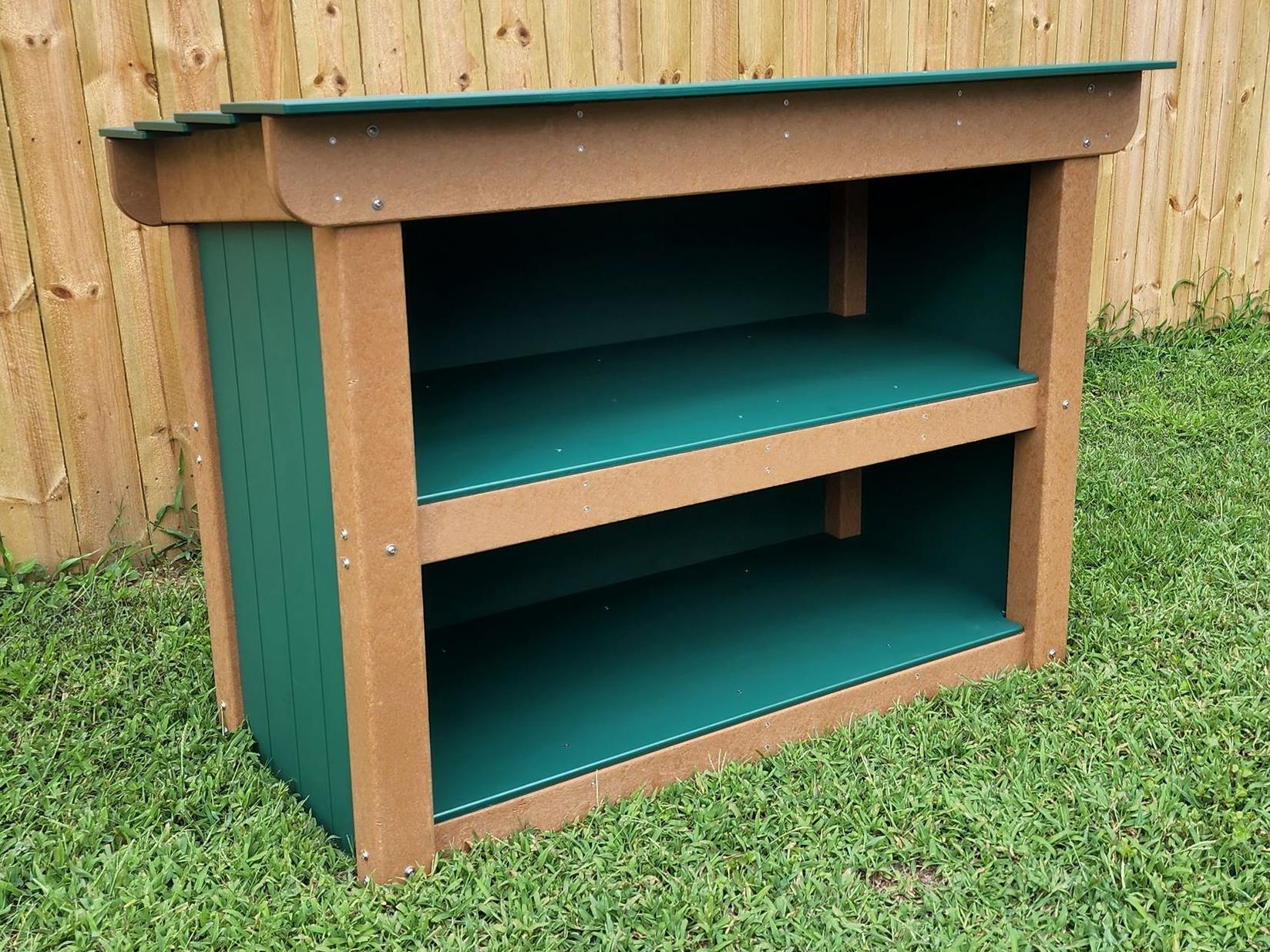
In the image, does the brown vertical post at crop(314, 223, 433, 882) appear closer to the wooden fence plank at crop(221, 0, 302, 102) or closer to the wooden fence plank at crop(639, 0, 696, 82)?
the wooden fence plank at crop(221, 0, 302, 102)

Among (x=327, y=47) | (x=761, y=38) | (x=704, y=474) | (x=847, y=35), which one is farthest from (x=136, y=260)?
(x=847, y=35)

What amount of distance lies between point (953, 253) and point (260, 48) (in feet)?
6.07

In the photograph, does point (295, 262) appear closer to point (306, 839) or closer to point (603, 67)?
point (306, 839)

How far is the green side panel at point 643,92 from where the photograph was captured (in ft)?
5.43

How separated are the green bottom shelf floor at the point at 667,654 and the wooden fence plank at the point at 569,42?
1.54 m

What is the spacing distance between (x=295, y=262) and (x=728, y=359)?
3.84ft

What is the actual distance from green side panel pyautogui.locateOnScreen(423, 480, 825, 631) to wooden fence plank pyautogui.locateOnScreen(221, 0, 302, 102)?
1383mm

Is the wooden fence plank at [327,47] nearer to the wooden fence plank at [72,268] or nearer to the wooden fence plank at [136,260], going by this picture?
the wooden fence plank at [136,260]

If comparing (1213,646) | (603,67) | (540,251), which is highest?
(603,67)

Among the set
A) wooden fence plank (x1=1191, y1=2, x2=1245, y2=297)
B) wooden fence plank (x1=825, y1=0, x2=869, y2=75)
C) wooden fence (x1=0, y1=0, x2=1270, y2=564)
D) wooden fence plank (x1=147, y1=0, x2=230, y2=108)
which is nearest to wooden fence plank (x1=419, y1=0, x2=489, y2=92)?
wooden fence (x1=0, y1=0, x2=1270, y2=564)

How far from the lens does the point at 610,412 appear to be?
243 cm

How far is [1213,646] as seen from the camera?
2.82 m

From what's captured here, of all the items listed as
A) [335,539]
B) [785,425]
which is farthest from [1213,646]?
[335,539]

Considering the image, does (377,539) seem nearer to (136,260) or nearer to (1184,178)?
(136,260)
